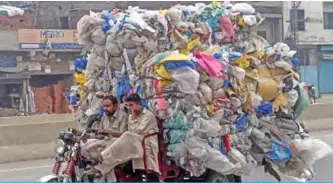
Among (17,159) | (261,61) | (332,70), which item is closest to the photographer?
(261,61)

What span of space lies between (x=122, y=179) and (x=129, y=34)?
1474 mm

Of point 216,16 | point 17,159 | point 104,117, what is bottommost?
point 17,159

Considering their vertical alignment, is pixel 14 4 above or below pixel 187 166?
above

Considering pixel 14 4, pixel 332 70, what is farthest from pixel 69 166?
pixel 332 70

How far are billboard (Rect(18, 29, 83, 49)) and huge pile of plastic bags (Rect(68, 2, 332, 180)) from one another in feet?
86.4

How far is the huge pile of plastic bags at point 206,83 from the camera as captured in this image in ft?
23.5

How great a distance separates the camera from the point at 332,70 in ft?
149

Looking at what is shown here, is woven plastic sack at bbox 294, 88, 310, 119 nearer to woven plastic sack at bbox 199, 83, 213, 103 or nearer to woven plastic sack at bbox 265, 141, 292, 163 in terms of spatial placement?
woven plastic sack at bbox 265, 141, 292, 163

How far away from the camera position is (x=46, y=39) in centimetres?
3497

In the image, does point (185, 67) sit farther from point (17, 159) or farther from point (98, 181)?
point (17, 159)

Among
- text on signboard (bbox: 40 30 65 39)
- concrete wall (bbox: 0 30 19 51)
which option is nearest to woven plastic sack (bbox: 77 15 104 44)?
concrete wall (bbox: 0 30 19 51)

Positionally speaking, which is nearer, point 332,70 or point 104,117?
point 104,117

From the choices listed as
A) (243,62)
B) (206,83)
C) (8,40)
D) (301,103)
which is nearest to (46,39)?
(8,40)

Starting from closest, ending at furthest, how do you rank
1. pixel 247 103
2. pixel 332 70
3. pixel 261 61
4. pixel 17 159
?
pixel 247 103, pixel 261 61, pixel 17 159, pixel 332 70
